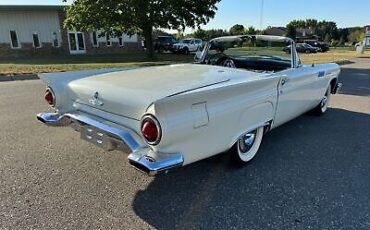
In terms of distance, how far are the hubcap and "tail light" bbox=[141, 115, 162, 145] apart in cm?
128

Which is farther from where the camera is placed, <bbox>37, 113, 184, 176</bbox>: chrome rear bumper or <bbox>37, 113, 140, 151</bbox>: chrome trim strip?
<bbox>37, 113, 140, 151</bbox>: chrome trim strip

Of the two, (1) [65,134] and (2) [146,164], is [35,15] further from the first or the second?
(2) [146,164]

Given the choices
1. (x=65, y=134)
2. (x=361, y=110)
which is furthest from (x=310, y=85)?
(x=65, y=134)

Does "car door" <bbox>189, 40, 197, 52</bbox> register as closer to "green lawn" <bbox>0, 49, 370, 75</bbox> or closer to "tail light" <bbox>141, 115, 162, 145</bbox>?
"green lawn" <bbox>0, 49, 370, 75</bbox>

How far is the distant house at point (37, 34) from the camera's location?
84.6 ft

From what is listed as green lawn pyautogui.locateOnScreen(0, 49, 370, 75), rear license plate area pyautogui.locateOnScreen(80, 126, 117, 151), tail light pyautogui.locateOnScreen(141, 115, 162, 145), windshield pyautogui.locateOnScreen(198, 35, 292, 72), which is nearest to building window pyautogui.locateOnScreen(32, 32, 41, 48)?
green lawn pyautogui.locateOnScreen(0, 49, 370, 75)

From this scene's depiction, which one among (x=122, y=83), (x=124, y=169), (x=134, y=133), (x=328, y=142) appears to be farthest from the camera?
(x=328, y=142)

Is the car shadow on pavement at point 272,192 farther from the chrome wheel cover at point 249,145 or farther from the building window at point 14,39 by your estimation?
the building window at point 14,39

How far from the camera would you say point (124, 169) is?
11.5 ft

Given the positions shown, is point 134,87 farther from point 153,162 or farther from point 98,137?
point 153,162

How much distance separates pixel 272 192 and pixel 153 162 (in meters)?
1.31

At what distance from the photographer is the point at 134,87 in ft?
9.95

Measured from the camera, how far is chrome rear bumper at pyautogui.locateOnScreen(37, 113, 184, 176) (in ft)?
7.88

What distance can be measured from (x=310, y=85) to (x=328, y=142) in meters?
0.87
